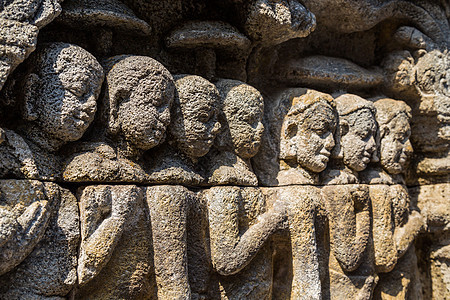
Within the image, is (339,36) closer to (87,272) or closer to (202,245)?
(202,245)

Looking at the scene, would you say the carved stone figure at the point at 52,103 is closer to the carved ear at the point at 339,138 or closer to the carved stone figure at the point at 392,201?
the carved ear at the point at 339,138

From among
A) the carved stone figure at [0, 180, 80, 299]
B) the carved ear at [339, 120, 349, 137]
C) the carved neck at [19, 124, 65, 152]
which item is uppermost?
the carved ear at [339, 120, 349, 137]

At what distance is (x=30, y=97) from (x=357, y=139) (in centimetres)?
189

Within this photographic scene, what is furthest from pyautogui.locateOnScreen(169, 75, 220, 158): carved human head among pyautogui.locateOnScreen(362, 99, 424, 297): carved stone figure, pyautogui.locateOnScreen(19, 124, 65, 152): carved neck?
pyautogui.locateOnScreen(362, 99, 424, 297): carved stone figure

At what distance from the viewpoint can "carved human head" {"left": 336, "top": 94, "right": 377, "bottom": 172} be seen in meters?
2.87

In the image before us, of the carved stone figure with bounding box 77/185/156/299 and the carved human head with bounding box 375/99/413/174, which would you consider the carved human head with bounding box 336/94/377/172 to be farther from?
the carved stone figure with bounding box 77/185/156/299

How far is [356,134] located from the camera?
9.44 feet

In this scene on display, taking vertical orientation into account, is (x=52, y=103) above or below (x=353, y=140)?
below

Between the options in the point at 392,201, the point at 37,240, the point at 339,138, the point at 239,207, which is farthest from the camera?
the point at 392,201

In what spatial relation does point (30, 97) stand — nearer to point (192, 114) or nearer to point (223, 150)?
point (192, 114)

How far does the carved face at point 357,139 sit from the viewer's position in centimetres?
287

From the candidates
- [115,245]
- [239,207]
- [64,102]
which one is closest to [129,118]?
[64,102]

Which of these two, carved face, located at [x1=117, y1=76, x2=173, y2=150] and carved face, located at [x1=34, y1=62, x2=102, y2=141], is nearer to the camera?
carved face, located at [x1=34, y1=62, x2=102, y2=141]

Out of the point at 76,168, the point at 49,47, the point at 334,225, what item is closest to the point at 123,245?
the point at 76,168
